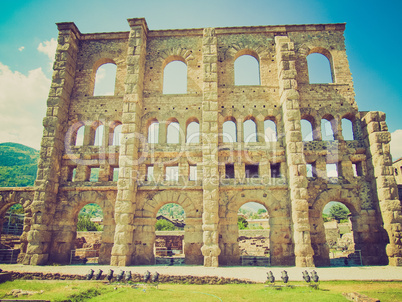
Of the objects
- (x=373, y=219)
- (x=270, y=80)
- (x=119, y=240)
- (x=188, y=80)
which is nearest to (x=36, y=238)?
(x=119, y=240)

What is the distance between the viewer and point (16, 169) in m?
82.0

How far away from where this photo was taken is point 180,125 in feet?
45.9

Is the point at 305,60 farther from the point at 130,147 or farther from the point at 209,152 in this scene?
the point at 130,147

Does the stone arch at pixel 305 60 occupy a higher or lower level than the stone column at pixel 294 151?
higher

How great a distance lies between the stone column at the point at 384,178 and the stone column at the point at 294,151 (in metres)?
3.53

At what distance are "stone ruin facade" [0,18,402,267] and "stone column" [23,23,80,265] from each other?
0.06 meters

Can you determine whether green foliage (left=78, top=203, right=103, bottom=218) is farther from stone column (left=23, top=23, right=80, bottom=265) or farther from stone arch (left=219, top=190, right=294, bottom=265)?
stone arch (left=219, top=190, right=294, bottom=265)

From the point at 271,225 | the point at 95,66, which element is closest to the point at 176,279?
the point at 271,225

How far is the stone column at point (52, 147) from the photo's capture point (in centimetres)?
1241

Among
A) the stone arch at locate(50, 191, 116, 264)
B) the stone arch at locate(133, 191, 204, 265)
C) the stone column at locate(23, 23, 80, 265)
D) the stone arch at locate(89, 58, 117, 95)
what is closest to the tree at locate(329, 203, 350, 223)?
the stone arch at locate(133, 191, 204, 265)

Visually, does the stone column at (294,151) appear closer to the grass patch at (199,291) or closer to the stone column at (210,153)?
the grass patch at (199,291)

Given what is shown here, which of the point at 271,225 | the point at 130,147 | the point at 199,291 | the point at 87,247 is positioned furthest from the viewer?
the point at 87,247

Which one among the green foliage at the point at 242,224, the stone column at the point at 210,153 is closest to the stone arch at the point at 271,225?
the stone column at the point at 210,153

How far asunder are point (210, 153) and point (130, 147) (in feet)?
12.7
